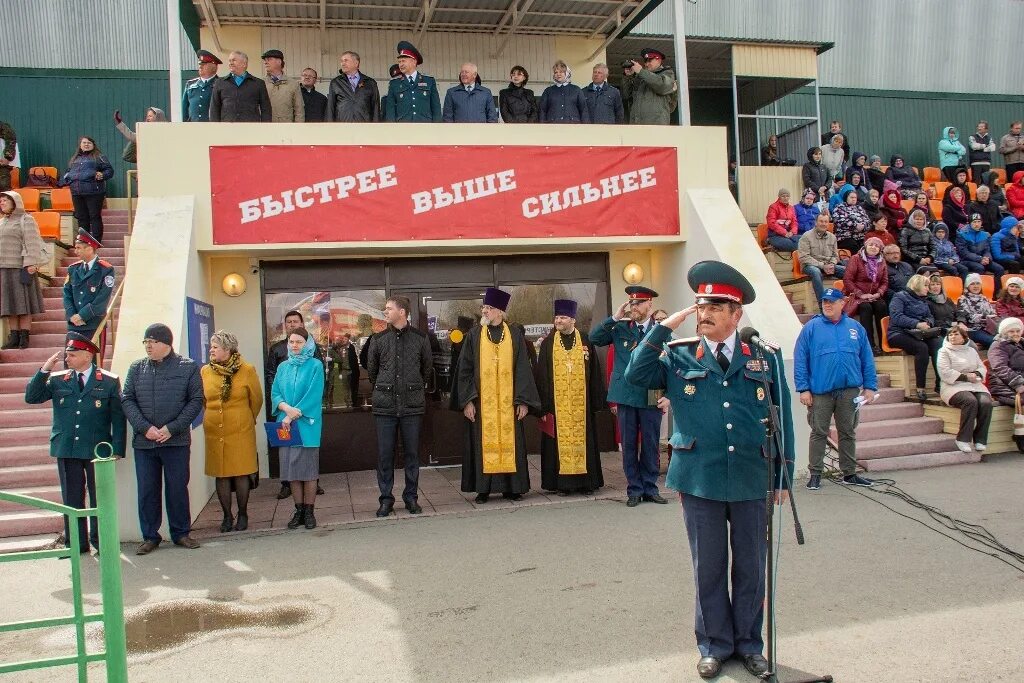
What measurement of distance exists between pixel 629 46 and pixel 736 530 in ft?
38.2

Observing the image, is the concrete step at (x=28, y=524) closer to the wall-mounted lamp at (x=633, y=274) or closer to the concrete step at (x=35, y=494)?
the concrete step at (x=35, y=494)

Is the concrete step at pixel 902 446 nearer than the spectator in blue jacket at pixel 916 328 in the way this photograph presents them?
Yes

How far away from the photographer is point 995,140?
65.9ft

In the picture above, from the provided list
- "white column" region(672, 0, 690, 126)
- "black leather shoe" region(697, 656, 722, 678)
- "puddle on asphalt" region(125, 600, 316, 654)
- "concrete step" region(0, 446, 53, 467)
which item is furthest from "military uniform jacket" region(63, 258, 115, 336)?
"black leather shoe" region(697, 656, 722, 678)

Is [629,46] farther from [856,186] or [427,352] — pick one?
[427,352]

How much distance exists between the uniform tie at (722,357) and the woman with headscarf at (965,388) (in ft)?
20.5

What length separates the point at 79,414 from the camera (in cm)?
631

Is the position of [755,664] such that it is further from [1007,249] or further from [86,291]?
[1007,249]

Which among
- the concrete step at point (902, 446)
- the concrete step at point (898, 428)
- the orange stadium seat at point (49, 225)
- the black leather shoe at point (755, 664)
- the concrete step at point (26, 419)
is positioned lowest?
the black leather shoe at point (755, 664)

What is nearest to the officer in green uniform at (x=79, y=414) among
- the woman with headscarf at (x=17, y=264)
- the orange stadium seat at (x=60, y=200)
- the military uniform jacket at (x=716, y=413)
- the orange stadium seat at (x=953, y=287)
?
the woman with headscarf at (x=17, y=264)

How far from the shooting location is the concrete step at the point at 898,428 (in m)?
9.02

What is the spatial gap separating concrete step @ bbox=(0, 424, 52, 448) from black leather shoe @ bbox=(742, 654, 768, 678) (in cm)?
680

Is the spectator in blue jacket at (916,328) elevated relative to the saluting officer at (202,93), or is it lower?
lower

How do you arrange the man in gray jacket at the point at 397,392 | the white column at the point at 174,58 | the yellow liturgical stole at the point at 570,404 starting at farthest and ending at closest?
1. the white column at the point at 174,58
2. the yellow liturgical stole at the point at 570,404
3. the man in gray jacket at the point at 397,392
